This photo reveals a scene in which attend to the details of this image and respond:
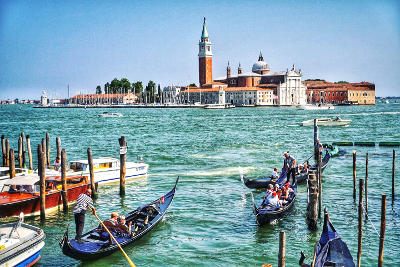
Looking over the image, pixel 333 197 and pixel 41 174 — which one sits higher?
pixel 41 174

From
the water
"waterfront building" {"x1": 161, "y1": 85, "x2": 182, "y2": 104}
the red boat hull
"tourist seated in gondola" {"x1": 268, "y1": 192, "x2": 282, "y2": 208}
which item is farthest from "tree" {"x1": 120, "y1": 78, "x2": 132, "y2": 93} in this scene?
"tourist seated in gondola" {"x1": 268, "y1": 192, "x2": 282, "y2": 208}

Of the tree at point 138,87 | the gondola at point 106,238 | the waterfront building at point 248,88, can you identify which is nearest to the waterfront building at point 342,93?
the waterfront building at point 248,88

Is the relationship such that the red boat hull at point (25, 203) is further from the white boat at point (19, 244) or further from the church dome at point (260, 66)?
the church dome at point (260, 66)

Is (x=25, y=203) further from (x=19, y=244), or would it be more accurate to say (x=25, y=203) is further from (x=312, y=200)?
(x=312, y=200)

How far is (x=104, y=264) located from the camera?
817 cm

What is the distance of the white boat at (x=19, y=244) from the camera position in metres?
6.86

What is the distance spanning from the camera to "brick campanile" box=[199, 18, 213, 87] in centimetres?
10744

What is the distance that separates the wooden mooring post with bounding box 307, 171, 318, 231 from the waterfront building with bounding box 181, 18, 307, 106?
299 feet

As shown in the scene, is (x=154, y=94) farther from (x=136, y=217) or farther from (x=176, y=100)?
(x=136, y=217)

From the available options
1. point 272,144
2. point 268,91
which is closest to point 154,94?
point 268,91

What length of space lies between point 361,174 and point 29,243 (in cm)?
1209

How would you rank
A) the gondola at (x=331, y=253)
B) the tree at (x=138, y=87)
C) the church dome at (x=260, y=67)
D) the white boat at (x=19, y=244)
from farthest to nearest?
1. the tree at (x=138, y=87)
2. the church dome at (x=260, y=67)
3. the white boat at (x=19, y=244)
4. the gondola at (x=331, y=253)

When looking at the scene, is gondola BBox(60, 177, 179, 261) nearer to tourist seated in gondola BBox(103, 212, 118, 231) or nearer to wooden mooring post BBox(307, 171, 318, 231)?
tourist seated in gondola BBox(103, 212, 118, 231)

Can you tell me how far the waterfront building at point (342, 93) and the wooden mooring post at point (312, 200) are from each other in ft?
339
